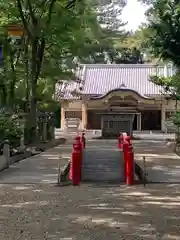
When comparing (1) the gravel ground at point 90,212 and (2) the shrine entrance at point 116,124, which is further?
(2) the shrine entrance at point 116,124

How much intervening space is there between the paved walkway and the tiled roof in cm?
3512

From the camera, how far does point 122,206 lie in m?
9.20

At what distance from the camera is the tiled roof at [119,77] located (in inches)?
1876

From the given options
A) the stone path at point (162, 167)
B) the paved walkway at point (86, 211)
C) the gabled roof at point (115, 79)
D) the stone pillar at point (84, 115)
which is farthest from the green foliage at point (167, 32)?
the stone pillar at point (84, 115)

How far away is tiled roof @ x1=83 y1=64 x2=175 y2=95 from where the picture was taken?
4766 cm

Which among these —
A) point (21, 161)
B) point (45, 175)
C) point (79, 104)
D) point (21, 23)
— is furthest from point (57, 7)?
point (79, 104)

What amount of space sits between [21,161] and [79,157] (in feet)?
18.4

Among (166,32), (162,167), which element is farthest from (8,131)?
(166,32)

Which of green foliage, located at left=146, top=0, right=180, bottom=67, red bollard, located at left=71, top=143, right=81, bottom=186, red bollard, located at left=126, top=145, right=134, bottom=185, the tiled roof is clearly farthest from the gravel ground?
the tiled roof

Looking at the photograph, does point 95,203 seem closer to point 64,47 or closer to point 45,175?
point 45,175

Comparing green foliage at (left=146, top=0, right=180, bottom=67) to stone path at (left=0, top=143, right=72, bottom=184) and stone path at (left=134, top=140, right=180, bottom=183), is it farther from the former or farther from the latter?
stone path at (left=0, top=143, right=72, bottom=184)

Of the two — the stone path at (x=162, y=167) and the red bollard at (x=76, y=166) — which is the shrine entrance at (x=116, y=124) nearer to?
the stone path at (x=162, y=167)

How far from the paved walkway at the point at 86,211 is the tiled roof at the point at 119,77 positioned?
35124mm

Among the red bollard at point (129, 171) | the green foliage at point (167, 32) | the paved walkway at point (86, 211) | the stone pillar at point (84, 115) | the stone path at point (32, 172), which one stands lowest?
the paved walkway at point (86, 211)
